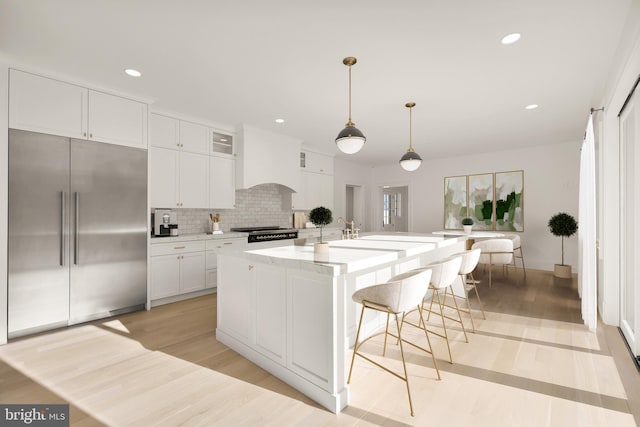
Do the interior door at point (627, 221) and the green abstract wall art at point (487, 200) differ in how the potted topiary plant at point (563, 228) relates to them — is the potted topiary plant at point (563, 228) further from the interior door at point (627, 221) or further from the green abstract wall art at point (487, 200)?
the interior door at point (627, 221)

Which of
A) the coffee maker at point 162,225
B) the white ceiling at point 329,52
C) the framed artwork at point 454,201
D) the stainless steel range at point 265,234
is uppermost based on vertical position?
the white ceiling at point 329,52

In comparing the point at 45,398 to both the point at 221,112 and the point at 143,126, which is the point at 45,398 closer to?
the point at 143,126

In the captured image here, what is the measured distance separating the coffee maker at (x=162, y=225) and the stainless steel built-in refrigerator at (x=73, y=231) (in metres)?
0.44

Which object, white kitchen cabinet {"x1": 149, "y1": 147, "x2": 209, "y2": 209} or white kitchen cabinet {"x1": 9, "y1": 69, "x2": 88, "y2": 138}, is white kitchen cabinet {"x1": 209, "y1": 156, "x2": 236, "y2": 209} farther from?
white kitchen cabinet {"x1": 9, "y1": 69, "x2": 88, "y2": 138}

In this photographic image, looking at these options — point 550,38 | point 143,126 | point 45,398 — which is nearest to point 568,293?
point 550,38

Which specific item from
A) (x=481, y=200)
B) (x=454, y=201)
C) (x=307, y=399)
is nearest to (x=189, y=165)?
(x=307, y=399)

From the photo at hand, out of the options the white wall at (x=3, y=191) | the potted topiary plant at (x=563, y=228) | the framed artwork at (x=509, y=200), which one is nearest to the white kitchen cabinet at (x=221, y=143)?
the white wall at (x=3, y=191)

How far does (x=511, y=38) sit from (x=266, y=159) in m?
3.71

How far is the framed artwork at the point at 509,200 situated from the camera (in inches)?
249

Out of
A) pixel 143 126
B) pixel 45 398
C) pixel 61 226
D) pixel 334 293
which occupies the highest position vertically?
pixel 143 126

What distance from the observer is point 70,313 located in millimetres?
3107

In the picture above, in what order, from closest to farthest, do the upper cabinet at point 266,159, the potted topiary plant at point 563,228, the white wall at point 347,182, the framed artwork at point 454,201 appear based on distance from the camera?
the upper cabinet at point 266,159, the potted topiary plant at point 563,228, the framed artwork at point 454,201, the white wall at point 347,182

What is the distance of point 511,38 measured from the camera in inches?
93.2

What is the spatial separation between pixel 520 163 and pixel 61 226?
25.2ft
